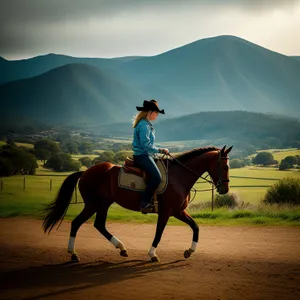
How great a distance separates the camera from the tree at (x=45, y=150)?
29.4 metres

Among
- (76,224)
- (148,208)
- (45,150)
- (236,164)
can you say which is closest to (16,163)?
(45,150)

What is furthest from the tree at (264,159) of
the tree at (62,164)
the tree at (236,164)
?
the tree at (62,164)

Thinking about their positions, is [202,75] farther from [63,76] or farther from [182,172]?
[182,172]

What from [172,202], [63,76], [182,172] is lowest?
[172,202]

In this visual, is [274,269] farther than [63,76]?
No

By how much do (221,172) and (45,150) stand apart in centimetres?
2458

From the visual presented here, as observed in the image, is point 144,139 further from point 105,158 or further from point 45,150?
point 45,150

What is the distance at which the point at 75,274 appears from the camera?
7152 millimetres

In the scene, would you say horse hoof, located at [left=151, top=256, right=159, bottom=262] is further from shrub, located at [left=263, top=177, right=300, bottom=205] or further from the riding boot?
shrub, located at [left=263, top=177, right=300, bottom=205]

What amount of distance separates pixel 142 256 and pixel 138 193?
136 cm

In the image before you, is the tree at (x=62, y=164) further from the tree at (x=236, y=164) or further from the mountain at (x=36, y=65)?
the mountain at (x=36, y=65)

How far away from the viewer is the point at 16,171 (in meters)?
26.0

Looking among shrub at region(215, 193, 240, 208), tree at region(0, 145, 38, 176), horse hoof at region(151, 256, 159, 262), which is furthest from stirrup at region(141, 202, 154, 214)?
tree at region(0, 145, 38, 176)

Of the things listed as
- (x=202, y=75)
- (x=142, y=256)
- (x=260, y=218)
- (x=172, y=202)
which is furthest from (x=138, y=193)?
(x=202, y=75)
